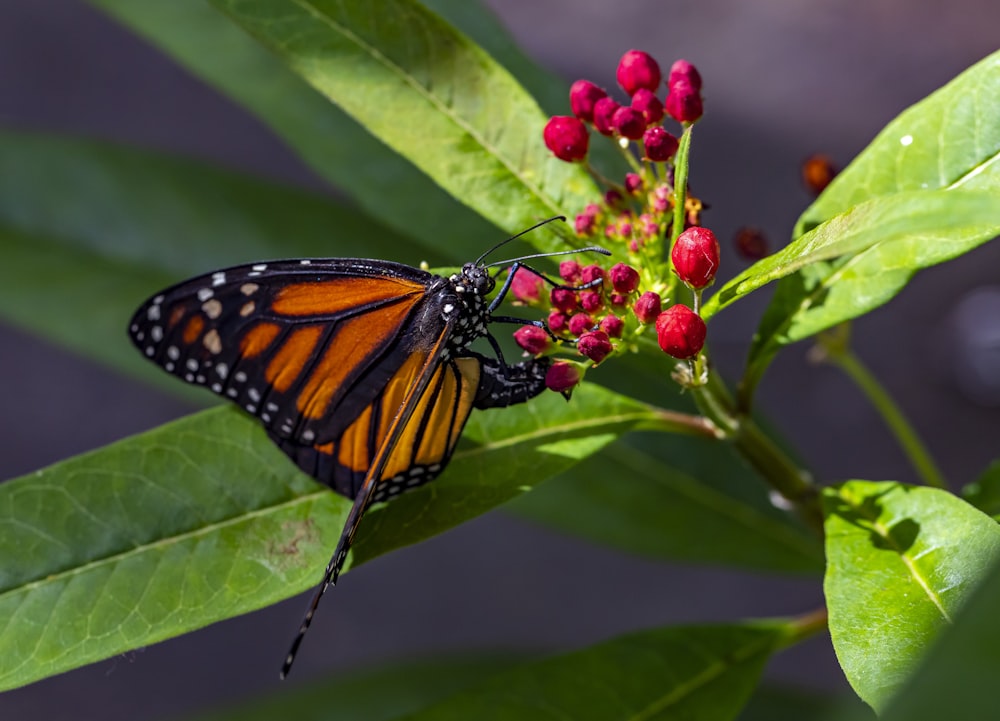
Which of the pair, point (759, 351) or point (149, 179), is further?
point (149, 179)

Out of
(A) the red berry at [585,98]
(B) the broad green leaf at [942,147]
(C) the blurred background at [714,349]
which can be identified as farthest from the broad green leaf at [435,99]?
(C) the blurred background at [714,349]

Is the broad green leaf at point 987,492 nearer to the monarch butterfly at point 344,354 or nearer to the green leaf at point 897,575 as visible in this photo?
the green leaf at point 897,575

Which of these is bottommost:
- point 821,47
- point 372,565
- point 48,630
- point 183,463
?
point 372,565

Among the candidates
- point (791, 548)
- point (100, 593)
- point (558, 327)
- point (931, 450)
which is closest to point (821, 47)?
point (931, 450)

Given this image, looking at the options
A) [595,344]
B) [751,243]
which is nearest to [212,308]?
[595,344]

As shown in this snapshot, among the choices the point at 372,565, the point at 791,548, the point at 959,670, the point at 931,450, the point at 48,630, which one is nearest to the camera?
the point at 959,670

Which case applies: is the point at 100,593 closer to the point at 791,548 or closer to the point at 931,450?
the point at 791,548

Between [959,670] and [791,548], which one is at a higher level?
[959,670]

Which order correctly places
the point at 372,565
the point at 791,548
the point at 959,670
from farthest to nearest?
the point at 372,565
the point at 791,548
the point at 959,670
